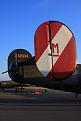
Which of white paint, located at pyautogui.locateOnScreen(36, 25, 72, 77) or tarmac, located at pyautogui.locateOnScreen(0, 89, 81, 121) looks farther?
tarmac, located at pyautogui.locateOnScreen(0, 89, 81, 121)

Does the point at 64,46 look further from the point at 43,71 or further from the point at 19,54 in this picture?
the point at 19,54

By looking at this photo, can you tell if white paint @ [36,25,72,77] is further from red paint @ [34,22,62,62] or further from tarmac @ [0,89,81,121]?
tarmac @ [0,89,81,121]

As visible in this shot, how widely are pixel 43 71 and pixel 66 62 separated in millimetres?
552

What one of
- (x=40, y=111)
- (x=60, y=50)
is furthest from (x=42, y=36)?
(x=40, y=111)

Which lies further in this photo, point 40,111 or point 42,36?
point 40,111

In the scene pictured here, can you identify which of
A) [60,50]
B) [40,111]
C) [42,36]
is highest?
[42,36]

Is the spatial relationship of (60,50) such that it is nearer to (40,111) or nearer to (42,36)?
(42,36)

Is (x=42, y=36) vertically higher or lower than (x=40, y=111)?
higher

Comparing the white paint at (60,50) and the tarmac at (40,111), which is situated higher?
the white paint at (60,50)

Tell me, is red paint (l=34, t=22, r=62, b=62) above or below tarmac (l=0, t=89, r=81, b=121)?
above

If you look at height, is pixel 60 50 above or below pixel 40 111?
above

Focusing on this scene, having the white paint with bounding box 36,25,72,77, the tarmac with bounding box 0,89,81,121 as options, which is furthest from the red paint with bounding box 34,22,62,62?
the tarmac with bounding box 0,89,81,121

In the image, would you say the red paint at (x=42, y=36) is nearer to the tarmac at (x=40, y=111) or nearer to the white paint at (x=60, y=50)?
the white paint at (x=60, y=50)

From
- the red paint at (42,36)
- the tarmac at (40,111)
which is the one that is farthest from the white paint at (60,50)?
the tarmac at (40,111)
